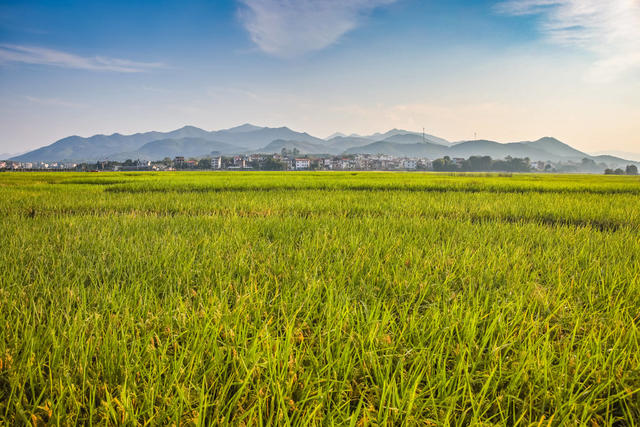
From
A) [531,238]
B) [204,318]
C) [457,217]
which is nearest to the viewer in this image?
[204,318]

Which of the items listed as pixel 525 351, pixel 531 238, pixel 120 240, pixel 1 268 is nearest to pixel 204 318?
pixel 525 351

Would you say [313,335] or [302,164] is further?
[302,164]

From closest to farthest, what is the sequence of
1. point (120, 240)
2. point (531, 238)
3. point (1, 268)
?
point (1, 268) < point (120, 240) < point (531, 238)

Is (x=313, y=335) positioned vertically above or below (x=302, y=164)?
below

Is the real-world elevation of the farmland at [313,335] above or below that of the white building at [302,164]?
below

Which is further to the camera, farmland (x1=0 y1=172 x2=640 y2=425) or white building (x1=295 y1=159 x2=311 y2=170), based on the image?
white building (x1=295 y1=159 x2=311 y2=170)

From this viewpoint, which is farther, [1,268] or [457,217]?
[457,217]

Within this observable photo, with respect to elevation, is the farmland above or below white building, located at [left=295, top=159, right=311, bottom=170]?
below

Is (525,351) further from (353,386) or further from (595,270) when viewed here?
(595,270)

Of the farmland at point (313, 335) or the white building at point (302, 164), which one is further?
the white building at point (302, 164)

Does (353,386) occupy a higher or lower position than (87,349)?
lower

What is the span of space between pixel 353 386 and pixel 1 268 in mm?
2356

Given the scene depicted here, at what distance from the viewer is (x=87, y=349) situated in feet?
3.19

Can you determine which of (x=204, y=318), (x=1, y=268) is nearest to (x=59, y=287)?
(x=1, y=268)
